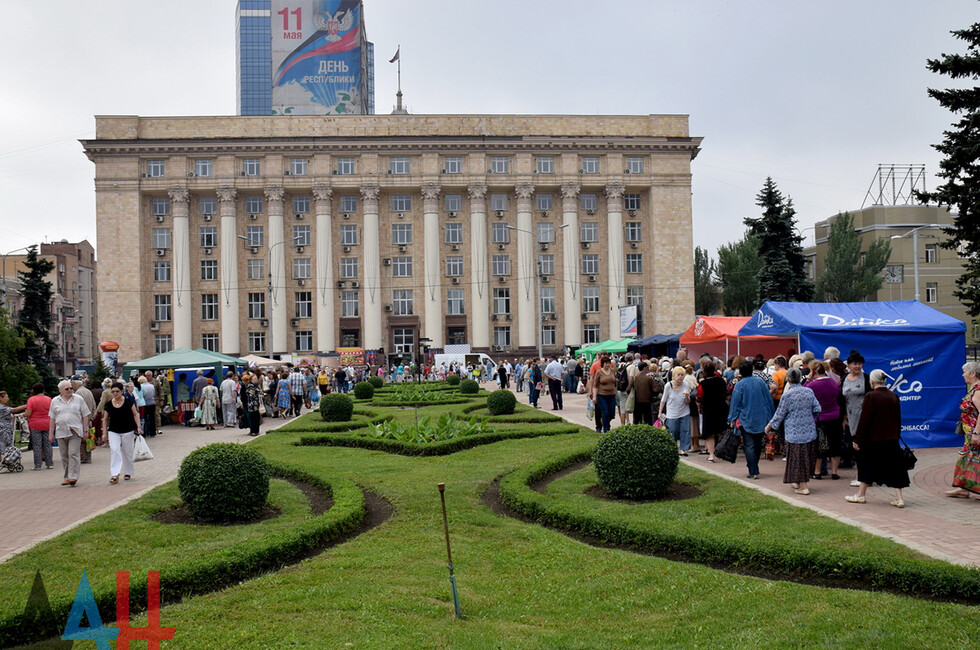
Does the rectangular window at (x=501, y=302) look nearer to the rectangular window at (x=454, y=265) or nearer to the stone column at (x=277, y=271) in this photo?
the rectangular window at (x=454, y=265)

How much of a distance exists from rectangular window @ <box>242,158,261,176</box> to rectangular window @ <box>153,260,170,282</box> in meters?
10.0

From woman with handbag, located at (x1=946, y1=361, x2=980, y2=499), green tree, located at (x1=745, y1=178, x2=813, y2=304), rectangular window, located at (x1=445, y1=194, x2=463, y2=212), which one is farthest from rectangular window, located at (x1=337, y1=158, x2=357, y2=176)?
woman with handbag, located at (x1=946, y1=361, x2=980, y2=499)

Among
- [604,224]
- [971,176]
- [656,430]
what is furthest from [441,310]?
[656,430]

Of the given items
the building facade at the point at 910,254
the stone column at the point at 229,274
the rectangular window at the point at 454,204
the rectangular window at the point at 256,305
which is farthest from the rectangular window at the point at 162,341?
the building facade at the point at 910,254

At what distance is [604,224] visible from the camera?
6788 cm

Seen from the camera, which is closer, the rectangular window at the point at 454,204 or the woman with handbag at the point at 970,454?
the woman with handbag at the point at 970,454

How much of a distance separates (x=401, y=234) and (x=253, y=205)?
1273cm

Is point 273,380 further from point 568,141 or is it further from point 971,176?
point 568,141

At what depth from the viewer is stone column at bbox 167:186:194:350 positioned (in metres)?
63.4

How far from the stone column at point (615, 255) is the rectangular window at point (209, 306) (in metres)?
33.5

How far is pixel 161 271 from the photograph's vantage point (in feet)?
212

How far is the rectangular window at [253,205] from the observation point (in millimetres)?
65375

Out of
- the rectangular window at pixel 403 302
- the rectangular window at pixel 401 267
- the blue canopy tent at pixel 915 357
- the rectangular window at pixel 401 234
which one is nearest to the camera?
the blue canopy tent at pixel 915 357

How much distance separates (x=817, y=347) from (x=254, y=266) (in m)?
56.6
